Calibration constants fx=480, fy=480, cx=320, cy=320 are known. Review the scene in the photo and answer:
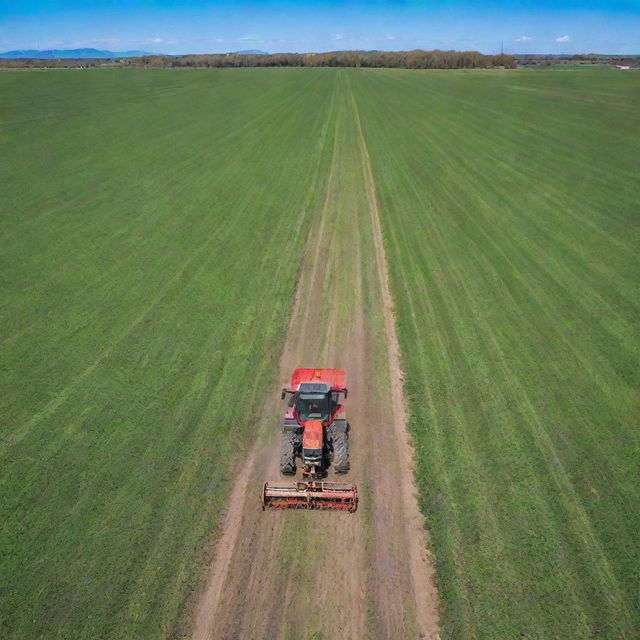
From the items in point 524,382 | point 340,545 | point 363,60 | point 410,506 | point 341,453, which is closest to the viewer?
point 340,545

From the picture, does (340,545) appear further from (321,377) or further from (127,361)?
(127,361)

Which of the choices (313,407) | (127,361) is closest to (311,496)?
(313,407)

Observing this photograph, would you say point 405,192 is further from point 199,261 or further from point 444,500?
point 444,500

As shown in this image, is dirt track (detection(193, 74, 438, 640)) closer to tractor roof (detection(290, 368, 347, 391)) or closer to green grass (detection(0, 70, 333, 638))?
green grass (detection(0, 70, 333, 638))

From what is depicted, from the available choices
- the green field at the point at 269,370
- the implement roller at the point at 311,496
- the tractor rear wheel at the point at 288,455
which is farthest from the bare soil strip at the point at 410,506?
the tractor rear wheel at the point at 288,455

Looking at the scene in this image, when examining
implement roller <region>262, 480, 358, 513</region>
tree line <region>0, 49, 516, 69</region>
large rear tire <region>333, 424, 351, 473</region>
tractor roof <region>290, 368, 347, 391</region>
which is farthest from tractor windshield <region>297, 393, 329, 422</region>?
tree line <region>0, 49, 516, 69</region>
